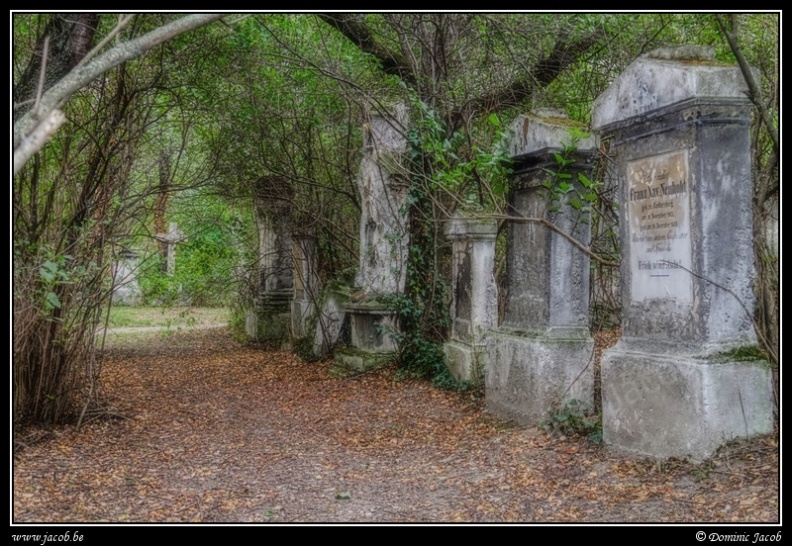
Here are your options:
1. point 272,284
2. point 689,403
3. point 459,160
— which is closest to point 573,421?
point 689,403

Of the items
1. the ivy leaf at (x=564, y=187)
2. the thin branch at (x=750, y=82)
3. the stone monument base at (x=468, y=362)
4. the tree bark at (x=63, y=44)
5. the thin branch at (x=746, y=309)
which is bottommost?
the stone monument base at (x=468, y=362)

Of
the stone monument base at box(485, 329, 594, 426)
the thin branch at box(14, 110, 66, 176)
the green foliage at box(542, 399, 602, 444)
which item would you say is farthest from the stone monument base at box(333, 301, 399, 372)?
the thin branch at box(14, 110, 66, 176)

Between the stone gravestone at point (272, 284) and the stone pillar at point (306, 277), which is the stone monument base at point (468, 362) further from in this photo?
the stone gravestone at point (272, 284)

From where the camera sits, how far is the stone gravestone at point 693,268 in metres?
4.14

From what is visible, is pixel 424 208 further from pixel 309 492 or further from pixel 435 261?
pixel 309 492

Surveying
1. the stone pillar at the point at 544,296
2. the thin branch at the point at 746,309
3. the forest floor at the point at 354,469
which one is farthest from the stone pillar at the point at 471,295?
the thin branch at the point at 746,309

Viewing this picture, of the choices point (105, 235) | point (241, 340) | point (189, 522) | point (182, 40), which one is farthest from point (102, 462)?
point (241, 340)

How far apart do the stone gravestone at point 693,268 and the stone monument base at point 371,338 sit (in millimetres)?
4419

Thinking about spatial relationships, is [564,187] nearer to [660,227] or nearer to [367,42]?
[660,227]

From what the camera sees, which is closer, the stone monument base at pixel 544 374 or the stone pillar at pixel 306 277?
the stone monument base at pixel 544 374

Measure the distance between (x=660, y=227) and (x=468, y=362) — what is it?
3.38 m

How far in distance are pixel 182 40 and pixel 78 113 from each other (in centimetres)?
147

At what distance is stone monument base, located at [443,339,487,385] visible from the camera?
7.34m

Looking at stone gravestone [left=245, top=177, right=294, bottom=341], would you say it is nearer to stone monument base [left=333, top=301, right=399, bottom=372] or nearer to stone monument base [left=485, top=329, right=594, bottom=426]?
stone monument base [left=333, top=301, right=399, bottom=372]
